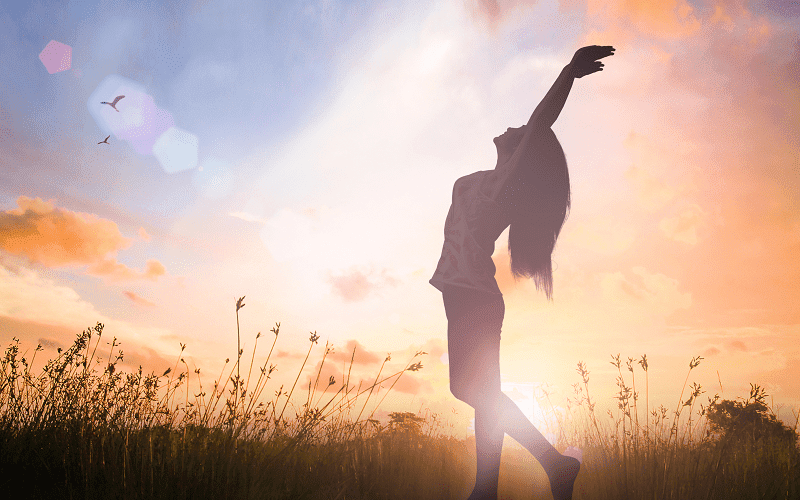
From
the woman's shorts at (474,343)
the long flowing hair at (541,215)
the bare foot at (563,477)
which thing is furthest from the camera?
the long flowing hair at (541,215)

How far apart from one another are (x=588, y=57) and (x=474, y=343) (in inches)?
71.4

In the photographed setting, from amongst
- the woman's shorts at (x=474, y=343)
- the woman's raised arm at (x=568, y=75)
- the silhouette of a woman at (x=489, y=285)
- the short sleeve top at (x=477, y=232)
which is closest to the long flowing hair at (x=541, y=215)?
the silhouette of a woman at (x=489, y=285)

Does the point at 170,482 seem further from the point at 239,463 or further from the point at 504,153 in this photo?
the point at 504,153

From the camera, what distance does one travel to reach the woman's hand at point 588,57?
2373 millimetres

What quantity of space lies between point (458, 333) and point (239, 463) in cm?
140

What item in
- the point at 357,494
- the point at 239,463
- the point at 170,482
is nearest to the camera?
the point at 170,482

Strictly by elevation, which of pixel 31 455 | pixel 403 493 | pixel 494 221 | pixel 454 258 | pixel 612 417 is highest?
pixel 494 221

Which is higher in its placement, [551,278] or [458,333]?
[551,278]

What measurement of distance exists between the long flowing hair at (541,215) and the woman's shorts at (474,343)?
72cm

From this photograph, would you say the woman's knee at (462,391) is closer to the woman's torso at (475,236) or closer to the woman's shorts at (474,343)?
the woman's shorts at (474,343)

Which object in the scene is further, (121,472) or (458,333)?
(458,333)

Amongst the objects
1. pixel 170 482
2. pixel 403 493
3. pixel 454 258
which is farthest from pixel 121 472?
pixel 454 258

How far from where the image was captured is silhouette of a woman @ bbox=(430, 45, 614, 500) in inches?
93.7

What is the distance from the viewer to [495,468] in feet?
7.93
